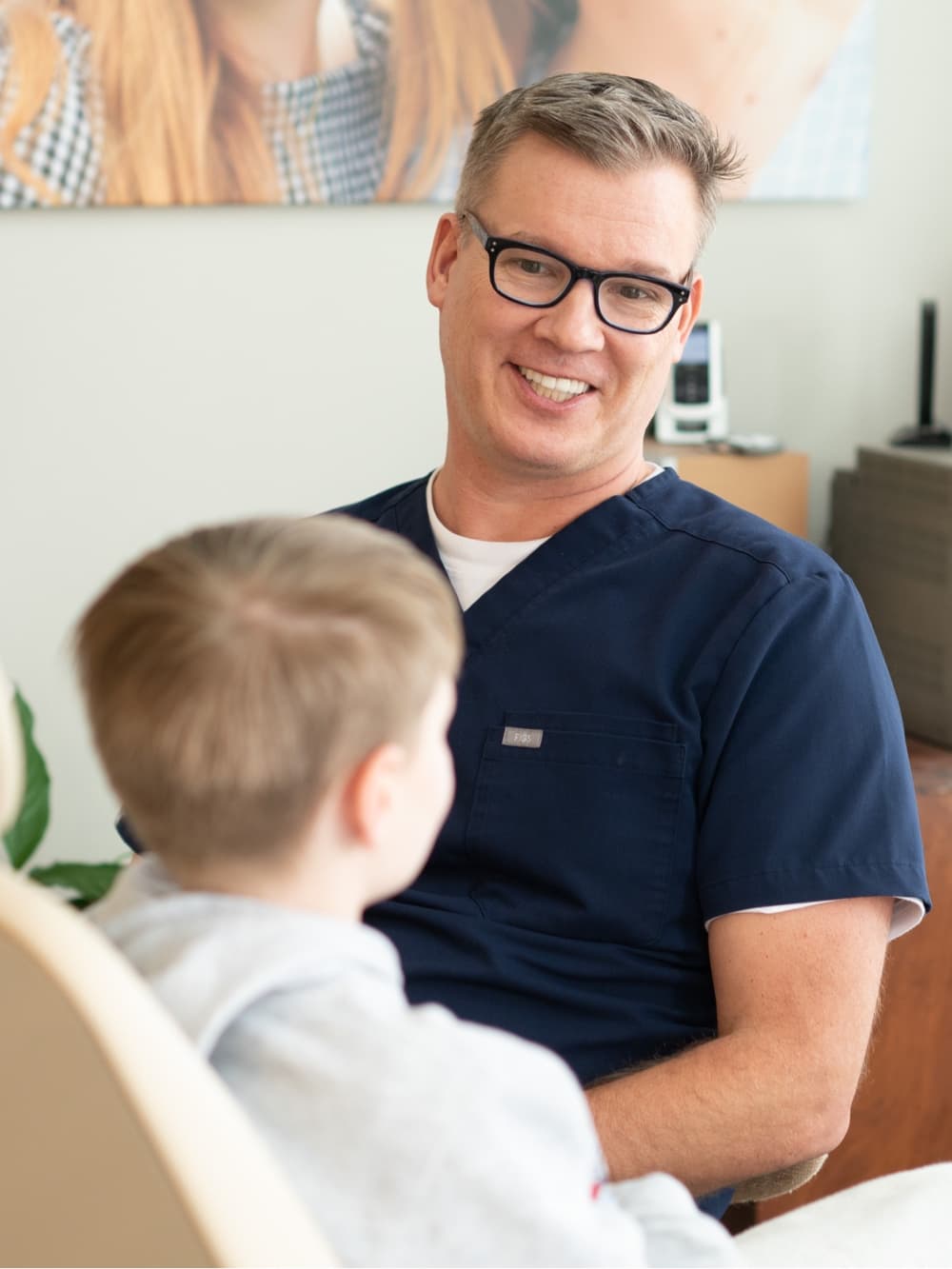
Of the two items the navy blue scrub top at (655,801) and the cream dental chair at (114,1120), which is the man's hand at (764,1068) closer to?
the navy blue scrub top at (655,801)

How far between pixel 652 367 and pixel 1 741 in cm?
90

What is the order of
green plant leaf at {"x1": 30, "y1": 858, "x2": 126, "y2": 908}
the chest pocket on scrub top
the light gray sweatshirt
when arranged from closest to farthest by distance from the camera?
1. the light gray sweatshirt
2. the chest pocket on scrub top
3. green plant leaf at {"x1": 30, "y1": 858, "x2": 126, "y2": 908}

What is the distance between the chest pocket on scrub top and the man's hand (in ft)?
0.30

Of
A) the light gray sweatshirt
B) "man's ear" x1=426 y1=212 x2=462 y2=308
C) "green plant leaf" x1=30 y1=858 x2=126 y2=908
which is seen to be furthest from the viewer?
"green plant leaf" x1=30 y1=858 x2=126 y2=908

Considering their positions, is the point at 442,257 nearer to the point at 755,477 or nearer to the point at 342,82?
the point at 342,82

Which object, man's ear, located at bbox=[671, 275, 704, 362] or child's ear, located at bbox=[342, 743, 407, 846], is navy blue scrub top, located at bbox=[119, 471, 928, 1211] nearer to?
man's ear, located at bbox=[671, 275, 704, 362]

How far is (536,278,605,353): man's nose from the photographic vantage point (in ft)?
4.48

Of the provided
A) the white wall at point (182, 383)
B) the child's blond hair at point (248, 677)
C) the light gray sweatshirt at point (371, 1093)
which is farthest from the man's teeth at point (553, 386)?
the white wall at point (182, 383)

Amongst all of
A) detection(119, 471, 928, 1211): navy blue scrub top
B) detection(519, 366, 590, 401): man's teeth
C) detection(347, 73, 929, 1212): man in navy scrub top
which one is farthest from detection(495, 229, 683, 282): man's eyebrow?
detection(119, 471, 928, 1211): navy blue scrub top

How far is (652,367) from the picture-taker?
1.42 m

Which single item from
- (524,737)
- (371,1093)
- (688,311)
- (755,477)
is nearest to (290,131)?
(755,477)

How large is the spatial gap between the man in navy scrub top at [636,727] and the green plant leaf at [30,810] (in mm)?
1087

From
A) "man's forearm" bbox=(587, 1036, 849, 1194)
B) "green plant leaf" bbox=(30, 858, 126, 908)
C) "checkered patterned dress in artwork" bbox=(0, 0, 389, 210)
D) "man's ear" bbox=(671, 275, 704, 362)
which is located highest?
"checkered patterned dress in artwork" bbox=(0, 0, 389, 210)

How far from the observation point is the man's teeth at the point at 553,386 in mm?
1401
